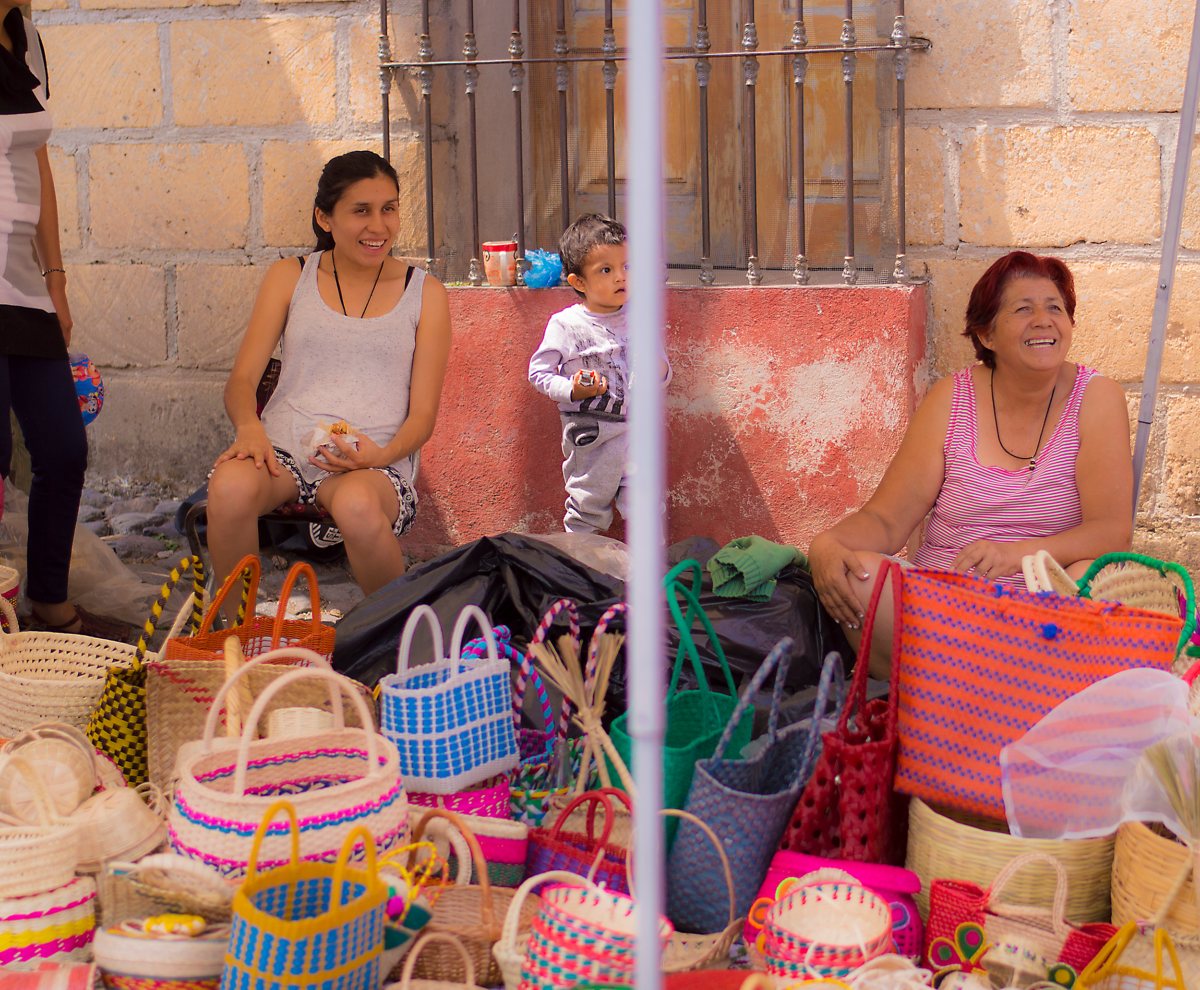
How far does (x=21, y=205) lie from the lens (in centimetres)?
361

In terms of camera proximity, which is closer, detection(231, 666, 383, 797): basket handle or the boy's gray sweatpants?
detection(231, 666, 383, 797): basket handle

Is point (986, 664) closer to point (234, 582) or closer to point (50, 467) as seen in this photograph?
point (234, 582)

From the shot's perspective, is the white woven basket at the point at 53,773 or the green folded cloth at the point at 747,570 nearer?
the white woven basket at the point at 53,773

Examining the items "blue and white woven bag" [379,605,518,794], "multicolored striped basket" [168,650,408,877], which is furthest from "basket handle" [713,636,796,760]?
"multicolored striped basket" [168,650,408,877]

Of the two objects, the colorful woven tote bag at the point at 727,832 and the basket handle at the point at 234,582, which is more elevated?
the basket handle at the point at 234,582

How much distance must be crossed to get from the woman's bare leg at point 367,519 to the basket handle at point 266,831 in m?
1.63

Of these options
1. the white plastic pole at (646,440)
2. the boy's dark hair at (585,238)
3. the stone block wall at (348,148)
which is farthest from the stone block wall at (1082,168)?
the white plastic pole at (646,440)

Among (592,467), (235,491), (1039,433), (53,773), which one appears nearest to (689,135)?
(592,467)

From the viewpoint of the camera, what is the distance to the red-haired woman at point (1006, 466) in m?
3.17

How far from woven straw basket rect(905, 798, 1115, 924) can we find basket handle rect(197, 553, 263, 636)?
1.35 m

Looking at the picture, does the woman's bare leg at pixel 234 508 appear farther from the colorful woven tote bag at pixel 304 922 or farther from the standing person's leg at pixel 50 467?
the colorful woven tote bag at pixel 304 922

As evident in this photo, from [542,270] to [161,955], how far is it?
2847 mm

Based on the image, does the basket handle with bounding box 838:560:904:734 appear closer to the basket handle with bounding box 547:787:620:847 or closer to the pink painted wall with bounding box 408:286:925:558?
the basket handle with bounding box 547:787:620:847

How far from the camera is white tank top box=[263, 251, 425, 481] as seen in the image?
3.88 meters
